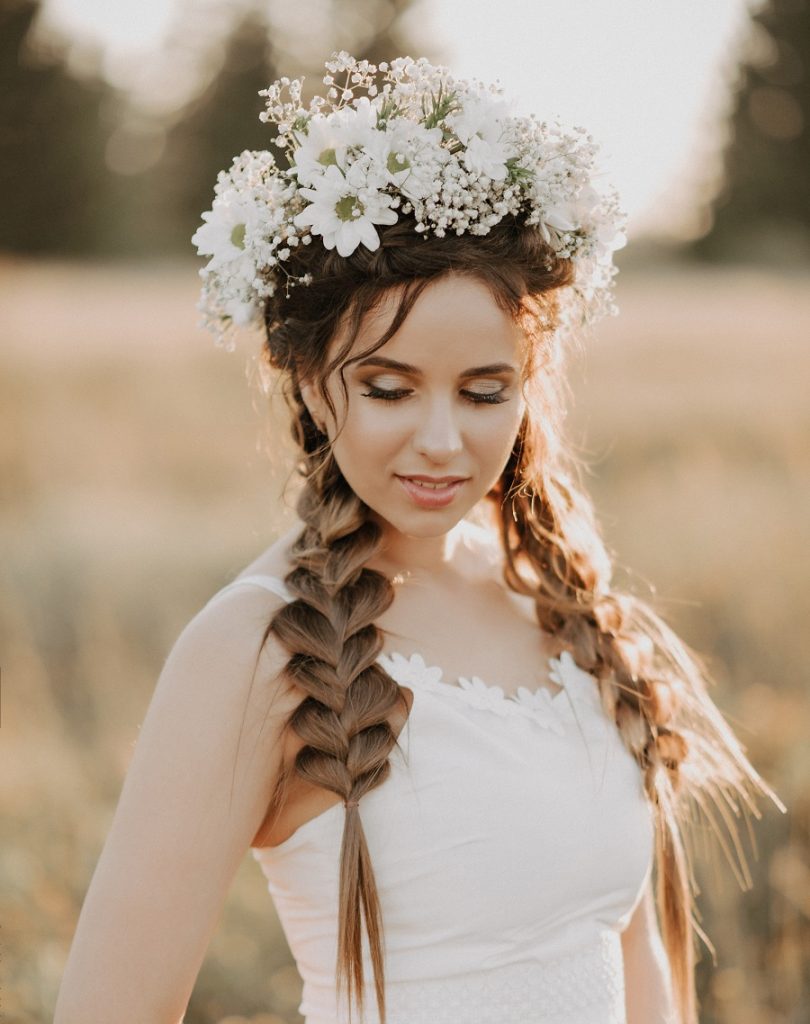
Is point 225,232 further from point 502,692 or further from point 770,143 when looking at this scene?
point 770,143

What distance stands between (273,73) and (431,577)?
99.3 feet

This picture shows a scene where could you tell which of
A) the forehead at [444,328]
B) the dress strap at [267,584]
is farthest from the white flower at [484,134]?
the dress strap at [267,584]

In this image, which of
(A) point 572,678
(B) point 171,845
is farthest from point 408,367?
(B) point 171,845

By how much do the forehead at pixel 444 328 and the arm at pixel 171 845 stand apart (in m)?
0.58

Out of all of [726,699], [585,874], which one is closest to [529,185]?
[585,874]

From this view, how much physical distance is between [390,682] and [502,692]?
26 centimetres

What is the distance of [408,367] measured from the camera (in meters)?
1.83

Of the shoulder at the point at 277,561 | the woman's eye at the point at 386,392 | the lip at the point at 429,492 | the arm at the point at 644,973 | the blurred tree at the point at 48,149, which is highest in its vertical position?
the blurred tree at the point at 48,149

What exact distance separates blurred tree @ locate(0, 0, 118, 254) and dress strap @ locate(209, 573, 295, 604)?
73.2ft

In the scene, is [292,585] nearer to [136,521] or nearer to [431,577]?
[431,577]

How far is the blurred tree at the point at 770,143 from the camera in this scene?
1063 inches

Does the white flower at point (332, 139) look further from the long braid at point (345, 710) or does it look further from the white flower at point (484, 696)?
the white flower at point (484, 696)

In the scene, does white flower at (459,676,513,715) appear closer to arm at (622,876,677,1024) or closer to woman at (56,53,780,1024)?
woman at (56,53,780,1024)

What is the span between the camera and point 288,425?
2.30m
